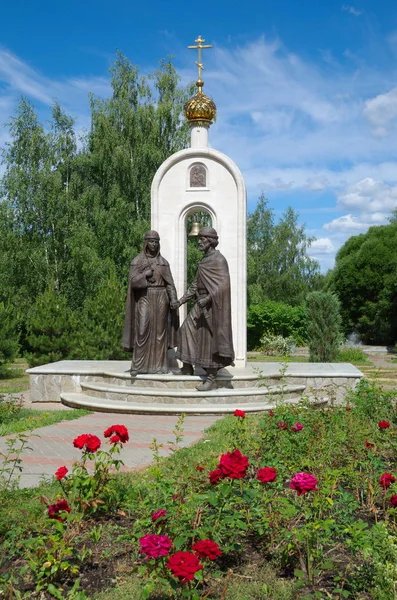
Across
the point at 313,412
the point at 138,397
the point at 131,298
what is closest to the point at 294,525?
the point at 313,412

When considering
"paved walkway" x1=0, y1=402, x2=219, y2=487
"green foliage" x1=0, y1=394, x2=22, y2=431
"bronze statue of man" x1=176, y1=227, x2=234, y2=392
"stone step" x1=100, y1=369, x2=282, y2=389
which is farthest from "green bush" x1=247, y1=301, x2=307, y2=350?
"green foliage" x1=0, y1=394, x2=22, y2=431

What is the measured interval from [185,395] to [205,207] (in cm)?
378

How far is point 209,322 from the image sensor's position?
8695 millimetres

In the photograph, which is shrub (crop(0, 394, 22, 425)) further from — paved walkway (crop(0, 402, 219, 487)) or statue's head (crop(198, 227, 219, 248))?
statue's head (crop(198, 227, 219, 248))

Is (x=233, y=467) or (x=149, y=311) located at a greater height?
(x=149, y=311)

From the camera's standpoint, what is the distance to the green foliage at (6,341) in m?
13.7

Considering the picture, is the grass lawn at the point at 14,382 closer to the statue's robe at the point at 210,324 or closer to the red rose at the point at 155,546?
the statue's robe at the point at 210,324

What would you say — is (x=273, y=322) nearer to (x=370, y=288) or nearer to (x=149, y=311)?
(x=370, y=288)

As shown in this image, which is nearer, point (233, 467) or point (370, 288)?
point (233, 467)

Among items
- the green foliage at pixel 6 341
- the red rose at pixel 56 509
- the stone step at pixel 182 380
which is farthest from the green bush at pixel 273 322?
the red rose at pixel 56 509

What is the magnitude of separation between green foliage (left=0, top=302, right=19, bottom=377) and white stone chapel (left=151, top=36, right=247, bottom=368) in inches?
211

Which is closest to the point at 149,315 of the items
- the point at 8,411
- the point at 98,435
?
the point at 8,411

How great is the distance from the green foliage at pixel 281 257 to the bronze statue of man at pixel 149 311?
86.8 ft

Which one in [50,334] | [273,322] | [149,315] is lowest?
[50,334]
